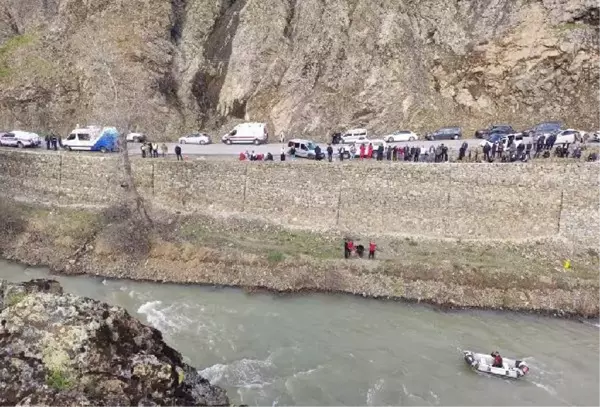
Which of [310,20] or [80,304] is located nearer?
[80,304]

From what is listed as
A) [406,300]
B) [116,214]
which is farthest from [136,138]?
[406,300]

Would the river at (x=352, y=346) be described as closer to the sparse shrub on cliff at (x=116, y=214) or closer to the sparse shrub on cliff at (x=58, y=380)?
the sparse shrub on cliff at (x=116, y=214)

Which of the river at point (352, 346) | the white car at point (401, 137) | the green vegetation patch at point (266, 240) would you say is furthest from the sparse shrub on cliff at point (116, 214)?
the white car at point (401, 137)

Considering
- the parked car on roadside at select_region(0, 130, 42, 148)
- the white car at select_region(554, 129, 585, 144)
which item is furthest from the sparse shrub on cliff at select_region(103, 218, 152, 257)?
the white car at select_region(554, 129, 585, 144)

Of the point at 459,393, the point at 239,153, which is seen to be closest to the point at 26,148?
the point at 239,153

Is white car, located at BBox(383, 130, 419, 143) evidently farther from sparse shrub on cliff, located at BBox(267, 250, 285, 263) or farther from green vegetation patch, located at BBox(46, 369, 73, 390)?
green vegetation patch, located at BBox(46, 369, 73, 390)

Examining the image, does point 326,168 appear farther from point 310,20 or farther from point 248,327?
point 310,20
